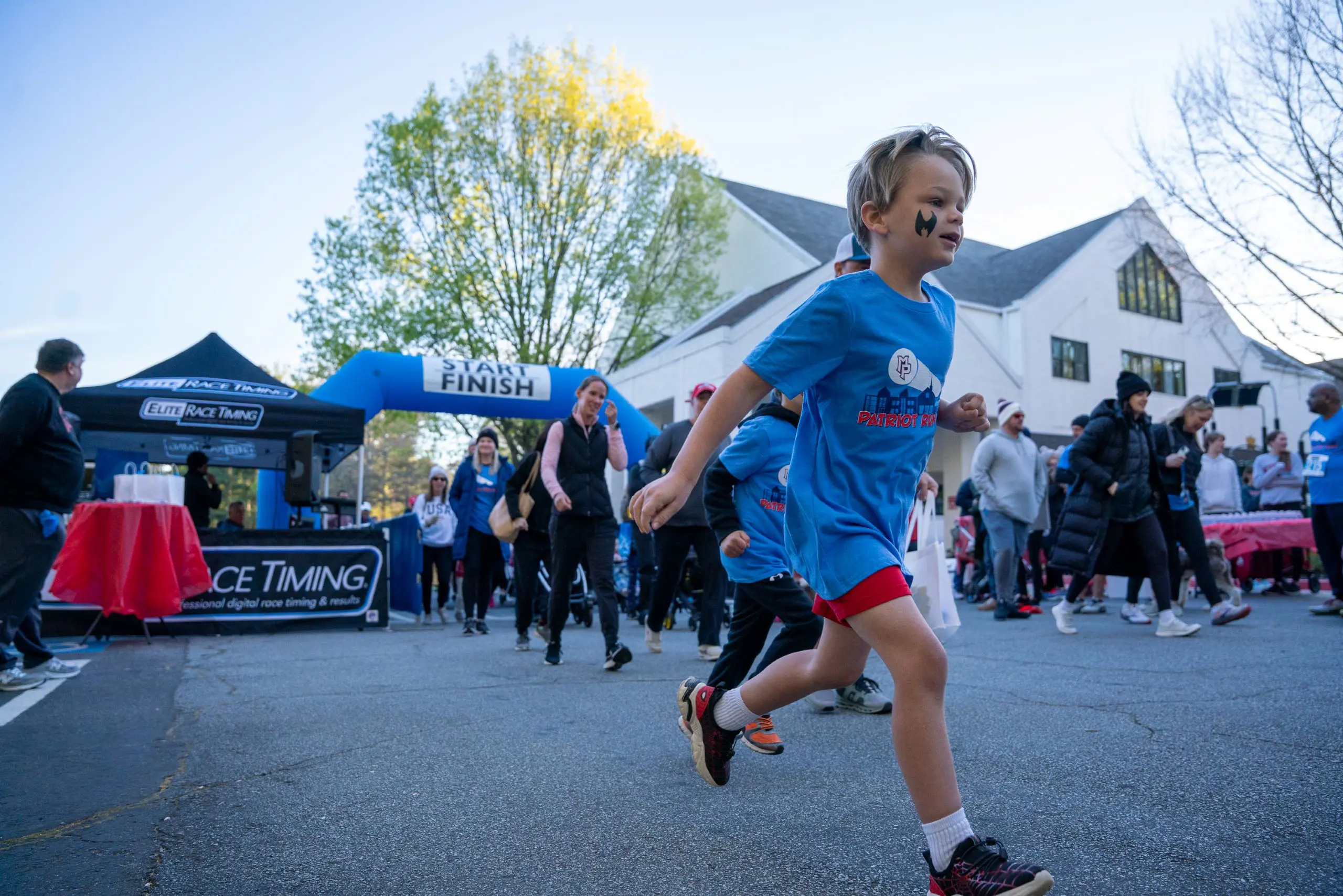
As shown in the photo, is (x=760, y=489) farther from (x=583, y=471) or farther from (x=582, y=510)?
(x=583, y=471)

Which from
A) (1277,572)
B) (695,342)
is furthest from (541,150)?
(1277,572)

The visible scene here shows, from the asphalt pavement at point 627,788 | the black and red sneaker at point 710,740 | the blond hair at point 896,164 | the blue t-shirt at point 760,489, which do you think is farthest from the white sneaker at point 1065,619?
the blond hair at point 896,164

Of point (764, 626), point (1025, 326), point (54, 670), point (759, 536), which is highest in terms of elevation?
point (1025, 326)

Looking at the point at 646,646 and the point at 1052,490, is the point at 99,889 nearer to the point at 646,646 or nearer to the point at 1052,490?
the point at 646,646

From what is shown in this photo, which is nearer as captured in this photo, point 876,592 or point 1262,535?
point 876,592

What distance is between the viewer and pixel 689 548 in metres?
6.77

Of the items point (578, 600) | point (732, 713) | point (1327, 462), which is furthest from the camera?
point (578, 600)

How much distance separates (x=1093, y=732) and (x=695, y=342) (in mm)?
19655

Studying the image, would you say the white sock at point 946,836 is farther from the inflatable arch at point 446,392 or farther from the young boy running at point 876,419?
the inflatable arch at point 446,392

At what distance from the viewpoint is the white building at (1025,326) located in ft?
80.4

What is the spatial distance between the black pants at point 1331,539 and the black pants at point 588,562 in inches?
240

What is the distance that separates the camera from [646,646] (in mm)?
8281

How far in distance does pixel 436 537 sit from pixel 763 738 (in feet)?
27.3

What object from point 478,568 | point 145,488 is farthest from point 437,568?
point 145,488
